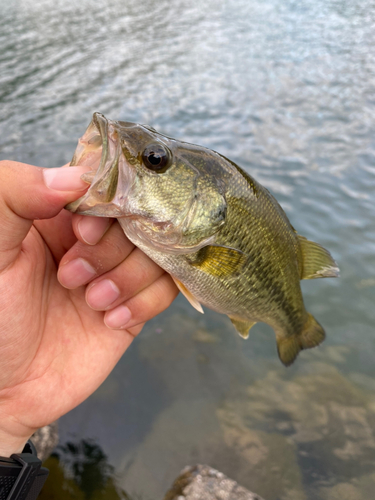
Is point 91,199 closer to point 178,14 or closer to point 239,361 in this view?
point 239,361

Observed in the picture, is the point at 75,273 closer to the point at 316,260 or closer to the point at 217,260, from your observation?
the point at 217,260

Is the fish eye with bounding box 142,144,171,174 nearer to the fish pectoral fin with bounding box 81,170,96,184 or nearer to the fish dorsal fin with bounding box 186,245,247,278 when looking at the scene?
the fish pectoral fin with bounding box 81,170,96,184

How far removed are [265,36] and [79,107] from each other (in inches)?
400

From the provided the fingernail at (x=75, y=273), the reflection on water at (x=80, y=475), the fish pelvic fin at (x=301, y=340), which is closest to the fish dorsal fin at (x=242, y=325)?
the fish pelvic fin at (x=301, y=340)

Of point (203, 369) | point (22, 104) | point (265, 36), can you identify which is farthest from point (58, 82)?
point (203, 369)

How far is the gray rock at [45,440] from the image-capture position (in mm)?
3732

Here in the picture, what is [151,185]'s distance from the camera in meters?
1.99

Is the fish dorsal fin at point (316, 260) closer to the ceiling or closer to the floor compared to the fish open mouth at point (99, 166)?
closer to the floor

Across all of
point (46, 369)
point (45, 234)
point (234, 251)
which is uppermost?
point (45, 234)

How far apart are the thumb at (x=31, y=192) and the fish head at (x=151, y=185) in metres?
0.06

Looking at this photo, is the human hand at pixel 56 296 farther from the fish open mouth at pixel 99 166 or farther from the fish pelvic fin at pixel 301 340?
the fish pelvic fin at pixel 301 340


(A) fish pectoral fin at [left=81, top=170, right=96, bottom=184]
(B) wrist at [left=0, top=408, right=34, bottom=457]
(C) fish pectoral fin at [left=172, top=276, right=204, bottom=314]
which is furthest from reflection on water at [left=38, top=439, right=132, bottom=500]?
(A) fish pectoral fin at [left=81, top=170, right=96, bottom=184]

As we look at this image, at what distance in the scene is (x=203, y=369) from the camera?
16.4ft

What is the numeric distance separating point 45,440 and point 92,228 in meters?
2.96
